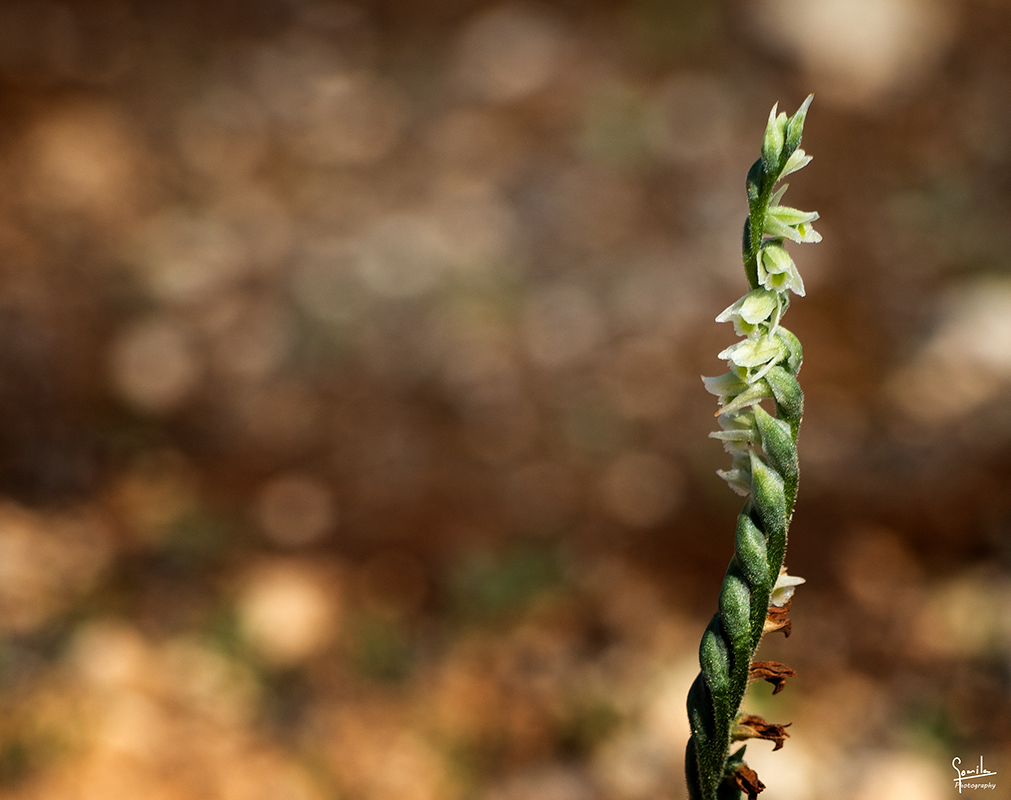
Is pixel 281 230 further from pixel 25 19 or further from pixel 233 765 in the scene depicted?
pixel 233 765

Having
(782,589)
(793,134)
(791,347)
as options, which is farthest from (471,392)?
(793,134)

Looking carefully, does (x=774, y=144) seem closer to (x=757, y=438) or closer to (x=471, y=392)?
(x=757, y=438)

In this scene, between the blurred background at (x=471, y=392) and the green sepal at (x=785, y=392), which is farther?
the blurred background at (x=471, y=392)

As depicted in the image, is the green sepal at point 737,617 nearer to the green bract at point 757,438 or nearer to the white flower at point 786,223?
the green bract at point 757,438

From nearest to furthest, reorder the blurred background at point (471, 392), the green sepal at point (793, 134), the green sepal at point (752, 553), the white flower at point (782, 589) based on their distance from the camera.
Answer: the green sepal at point (793, 134) → the green sepal at point (752, 553) → the white flower at point (782, 589) → the blurred background at point (471, 392)

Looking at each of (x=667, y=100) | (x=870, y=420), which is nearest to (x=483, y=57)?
(x=667, y=100)

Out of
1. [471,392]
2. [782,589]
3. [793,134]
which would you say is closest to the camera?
[793,134]

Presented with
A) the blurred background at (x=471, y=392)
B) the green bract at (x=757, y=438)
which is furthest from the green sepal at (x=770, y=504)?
the blurred background at (x=471, y=392)

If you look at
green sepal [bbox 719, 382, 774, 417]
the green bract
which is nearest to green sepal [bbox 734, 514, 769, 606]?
the green bract
